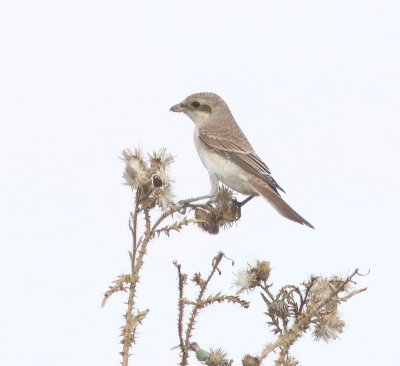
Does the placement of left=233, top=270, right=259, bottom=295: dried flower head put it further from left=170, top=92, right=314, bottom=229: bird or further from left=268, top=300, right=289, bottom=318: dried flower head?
left=170, top=92, right=314, bottom=229: bird

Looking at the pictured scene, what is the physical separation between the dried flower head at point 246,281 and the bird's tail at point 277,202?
1758 mm

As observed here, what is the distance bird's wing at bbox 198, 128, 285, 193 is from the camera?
7066mm

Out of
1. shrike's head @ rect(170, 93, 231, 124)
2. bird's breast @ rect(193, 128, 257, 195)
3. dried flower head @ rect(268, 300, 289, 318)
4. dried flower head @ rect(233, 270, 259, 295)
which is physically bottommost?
dried flower head @ rect(268, 300, 289, 318)

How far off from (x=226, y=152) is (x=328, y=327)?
4168mm

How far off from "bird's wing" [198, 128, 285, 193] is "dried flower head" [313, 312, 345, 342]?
3502mm

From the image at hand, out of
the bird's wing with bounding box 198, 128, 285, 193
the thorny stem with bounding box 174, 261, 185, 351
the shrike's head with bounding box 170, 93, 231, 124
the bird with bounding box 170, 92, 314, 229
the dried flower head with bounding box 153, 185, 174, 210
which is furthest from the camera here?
the shrike's head with bounding box 170, 93, 231, 124

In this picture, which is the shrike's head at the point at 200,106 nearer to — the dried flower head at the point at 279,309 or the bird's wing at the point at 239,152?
the bird's wing at the point at 239,152

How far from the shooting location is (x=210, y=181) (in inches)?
276

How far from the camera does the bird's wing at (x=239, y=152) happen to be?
7.07 meters

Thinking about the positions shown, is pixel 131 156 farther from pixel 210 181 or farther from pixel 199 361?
pixel 210 181

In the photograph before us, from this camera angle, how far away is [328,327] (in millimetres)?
3365

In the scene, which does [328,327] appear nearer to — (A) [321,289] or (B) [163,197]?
(A) [321,289]

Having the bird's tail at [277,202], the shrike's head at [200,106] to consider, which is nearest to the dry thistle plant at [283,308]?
the bird's tail at [277,202]

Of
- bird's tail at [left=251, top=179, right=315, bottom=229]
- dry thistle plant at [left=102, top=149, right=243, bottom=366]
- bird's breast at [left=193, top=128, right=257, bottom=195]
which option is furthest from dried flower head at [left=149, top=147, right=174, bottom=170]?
bird's breast at [left=193, top=128, right=257, bottom=195]
